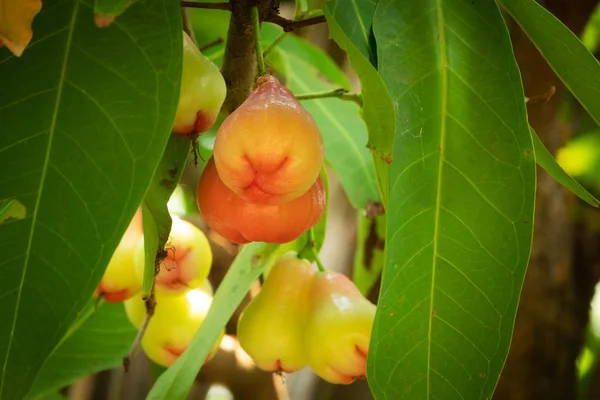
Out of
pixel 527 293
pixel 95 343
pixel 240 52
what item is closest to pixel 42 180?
pixel 240 52

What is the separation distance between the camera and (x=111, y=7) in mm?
380

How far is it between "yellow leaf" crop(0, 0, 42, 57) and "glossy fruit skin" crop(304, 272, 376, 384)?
0.35 metres

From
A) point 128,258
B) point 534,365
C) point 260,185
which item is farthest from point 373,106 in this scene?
point 534,365

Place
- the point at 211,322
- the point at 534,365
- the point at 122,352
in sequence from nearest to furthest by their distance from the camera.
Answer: the point at 211,322 → the point at 122,352 → the point at 534,365

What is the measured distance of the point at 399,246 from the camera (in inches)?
20.5

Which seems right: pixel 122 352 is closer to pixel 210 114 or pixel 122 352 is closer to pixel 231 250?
pixel 231 250

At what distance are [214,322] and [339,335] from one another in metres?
0.13

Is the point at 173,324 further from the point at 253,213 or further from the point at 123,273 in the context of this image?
the point at 253,213

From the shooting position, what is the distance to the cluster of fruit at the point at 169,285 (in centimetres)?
69

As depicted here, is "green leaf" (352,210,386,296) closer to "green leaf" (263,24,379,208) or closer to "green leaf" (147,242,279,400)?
"green leaf" (263,24,379,208)

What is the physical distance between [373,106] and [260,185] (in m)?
0.09

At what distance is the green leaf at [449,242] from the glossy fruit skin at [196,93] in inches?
4.7

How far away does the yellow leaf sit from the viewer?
15.3 inches

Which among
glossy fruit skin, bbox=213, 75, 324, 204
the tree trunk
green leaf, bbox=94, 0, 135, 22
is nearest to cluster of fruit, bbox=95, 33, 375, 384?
glossy fruit skin, bbox=213, 75, 324, 204
